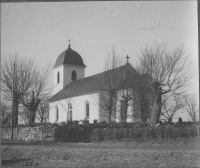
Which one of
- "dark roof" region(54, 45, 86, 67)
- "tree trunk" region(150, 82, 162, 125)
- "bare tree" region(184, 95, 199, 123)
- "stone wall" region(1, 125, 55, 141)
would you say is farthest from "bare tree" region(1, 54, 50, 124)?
"dark roof" region(54, 45, 86, 67)

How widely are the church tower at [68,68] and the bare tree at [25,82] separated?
24.7m

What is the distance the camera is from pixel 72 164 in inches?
444

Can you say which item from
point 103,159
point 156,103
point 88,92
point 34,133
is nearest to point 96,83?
point 88,92

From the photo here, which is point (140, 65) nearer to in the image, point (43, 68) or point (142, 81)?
point (142, 81)

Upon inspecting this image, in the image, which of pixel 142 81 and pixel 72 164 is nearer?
pixel 72 164

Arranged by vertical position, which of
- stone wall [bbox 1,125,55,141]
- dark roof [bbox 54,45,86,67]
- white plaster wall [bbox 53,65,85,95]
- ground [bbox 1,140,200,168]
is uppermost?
dark roof [bbox 54,45,86,67]

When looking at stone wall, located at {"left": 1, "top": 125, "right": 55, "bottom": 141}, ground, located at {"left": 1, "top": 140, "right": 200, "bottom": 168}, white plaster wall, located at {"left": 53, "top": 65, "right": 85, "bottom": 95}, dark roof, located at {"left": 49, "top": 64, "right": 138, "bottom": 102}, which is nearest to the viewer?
ground, located at {"left": 1, "top": 140, "right": 200, "bottom": 168}

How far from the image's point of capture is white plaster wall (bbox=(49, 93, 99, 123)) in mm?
40744

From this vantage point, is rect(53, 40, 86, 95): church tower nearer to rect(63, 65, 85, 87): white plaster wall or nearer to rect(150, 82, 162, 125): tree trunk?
rect(63, 65, 85, 87): white plaster wall

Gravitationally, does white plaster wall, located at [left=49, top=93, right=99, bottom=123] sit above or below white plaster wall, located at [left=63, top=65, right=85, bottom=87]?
below

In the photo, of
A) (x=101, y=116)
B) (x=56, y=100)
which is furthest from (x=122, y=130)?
(x=56, y=100)

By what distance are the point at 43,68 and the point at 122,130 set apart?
42.3 feet

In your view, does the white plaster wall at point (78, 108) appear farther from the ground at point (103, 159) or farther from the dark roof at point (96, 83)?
the ground at point (103, 159)

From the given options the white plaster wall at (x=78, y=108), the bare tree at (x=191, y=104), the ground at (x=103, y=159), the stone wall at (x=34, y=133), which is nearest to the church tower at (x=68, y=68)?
the white plaster wall at (x=78, y=108)
